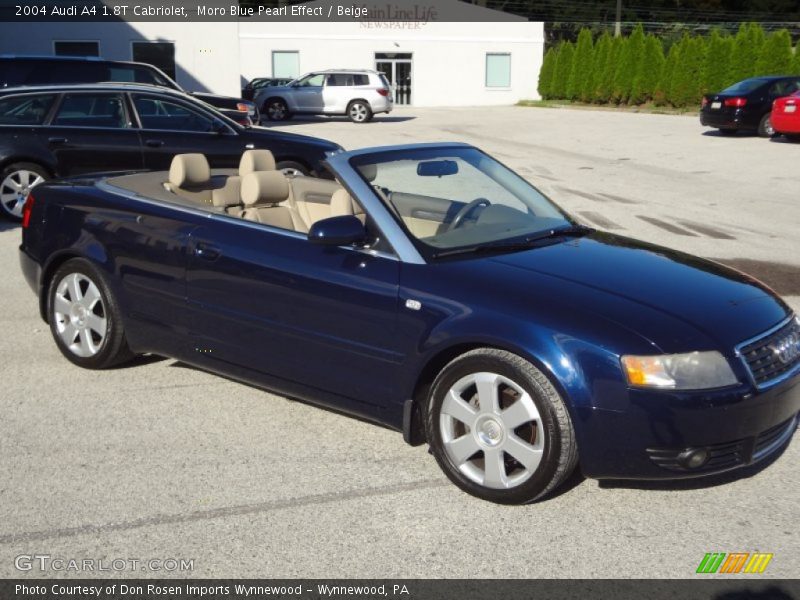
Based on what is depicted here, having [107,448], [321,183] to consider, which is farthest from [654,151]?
[107,448]

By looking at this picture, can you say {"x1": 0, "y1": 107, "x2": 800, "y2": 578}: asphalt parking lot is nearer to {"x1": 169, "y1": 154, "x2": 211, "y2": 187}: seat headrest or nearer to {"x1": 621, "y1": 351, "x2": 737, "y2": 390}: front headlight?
{"x1": 621, "y1": 351, "x2": 737, "y2": 390}: front headlight

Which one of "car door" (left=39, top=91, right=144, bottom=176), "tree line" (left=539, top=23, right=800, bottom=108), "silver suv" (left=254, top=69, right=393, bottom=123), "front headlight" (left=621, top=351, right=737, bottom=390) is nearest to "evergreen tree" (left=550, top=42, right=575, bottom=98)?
"tree line" (left=539, top=23, right=800, bottom=108)

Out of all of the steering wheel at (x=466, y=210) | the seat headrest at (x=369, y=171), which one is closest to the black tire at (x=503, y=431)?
the steering wheel at (x=466, y=210)

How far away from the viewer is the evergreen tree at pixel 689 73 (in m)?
37.3

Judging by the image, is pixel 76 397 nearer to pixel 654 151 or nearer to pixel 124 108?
pixel 124 108

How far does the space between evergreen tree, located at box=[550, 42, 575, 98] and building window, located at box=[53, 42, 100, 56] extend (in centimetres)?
2066

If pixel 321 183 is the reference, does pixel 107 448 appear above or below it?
below

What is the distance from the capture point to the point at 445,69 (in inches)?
1934

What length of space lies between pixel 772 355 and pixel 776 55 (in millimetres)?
34375

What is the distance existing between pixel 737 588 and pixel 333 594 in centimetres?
144

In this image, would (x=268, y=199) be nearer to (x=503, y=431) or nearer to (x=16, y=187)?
(x=503, y=431)

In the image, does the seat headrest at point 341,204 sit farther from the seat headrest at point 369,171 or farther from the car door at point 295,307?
the car door at point 295,307

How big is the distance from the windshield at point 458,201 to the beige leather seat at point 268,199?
27.8 inches

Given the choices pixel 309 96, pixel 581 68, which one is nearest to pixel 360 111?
pixel 309 96
